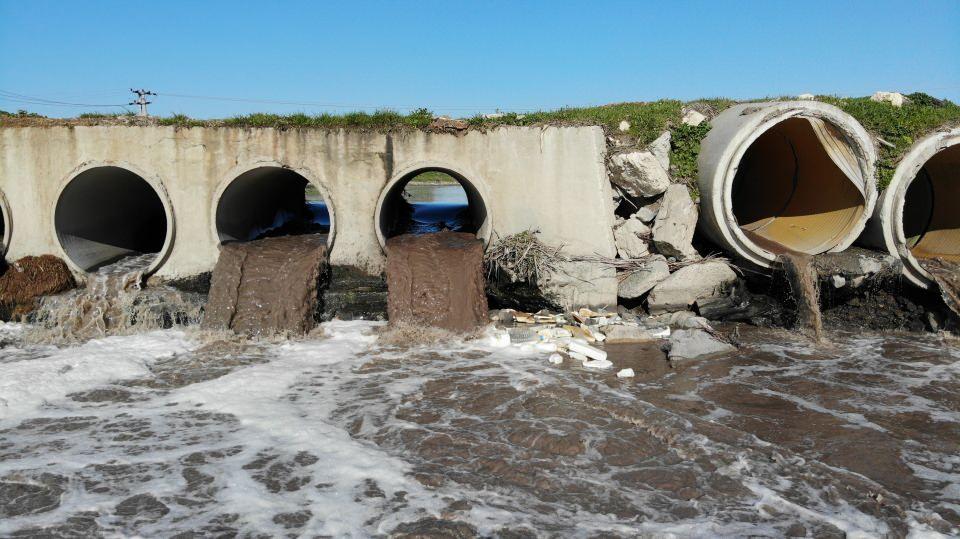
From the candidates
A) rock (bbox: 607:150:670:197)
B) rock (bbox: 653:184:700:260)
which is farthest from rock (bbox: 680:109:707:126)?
rock (bbox: 653:184:700:260)

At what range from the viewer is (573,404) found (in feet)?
21.6

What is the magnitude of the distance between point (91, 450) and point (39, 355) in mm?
3530

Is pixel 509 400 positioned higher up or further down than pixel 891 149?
further down

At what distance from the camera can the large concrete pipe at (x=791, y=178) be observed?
9.41 meters

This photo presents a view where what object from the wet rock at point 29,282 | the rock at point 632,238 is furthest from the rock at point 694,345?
the wet rock at point 29,282

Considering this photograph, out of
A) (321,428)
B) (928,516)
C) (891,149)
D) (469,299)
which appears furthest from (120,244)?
(891,149)

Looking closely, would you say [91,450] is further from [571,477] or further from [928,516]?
[928,516]

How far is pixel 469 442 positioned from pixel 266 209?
8511mm

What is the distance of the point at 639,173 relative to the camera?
10.3 m

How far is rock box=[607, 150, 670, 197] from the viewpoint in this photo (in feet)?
33.6

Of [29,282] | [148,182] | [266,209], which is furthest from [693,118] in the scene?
[29,282]

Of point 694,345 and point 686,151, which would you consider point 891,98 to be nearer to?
point 686,151

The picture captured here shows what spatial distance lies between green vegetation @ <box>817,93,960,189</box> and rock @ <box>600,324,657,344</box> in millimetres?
4230

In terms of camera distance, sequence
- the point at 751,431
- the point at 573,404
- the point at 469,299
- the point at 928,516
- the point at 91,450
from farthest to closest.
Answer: the point at 469,299
the point at 573,404
the point at 751,431
the point at 91,450
the point at 928,516
